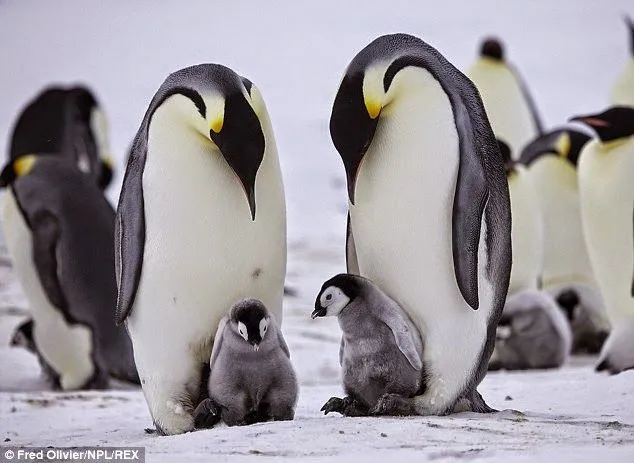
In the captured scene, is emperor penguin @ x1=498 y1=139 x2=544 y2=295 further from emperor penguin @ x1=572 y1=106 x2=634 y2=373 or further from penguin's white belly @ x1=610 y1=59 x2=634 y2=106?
penguin's white belly @ x1=610 y1=59 x2=634 y2=106

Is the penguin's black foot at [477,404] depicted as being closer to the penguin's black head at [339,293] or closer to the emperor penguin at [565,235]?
the penguin's black head at [339,293]

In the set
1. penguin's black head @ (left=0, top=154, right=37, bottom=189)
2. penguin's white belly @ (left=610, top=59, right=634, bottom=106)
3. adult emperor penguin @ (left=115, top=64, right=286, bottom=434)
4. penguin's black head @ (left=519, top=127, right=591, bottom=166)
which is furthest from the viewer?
penguin's white belly @ (left=610, top=59, right=634, bottom=106)

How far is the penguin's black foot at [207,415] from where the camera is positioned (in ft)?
12.3

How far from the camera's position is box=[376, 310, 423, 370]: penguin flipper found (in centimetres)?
363

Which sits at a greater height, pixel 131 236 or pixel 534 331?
pixel 131 236

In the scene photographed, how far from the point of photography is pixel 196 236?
12.7 ft

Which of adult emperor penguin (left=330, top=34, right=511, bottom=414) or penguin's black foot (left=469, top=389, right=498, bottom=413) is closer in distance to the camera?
adult emperor penguin (left=330, top=34, right=511, bottom=414)

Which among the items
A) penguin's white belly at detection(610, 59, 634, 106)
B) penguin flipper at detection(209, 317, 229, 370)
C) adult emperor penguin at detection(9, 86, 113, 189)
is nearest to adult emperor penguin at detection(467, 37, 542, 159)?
penguin's white belly at detection(610, 59, 634, 106)

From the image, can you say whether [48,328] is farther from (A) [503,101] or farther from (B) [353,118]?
(A) [503,101]

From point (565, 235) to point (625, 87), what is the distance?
2.67 metres

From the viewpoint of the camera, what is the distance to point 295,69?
25.9m

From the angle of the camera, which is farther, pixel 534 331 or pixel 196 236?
pixel 534 331

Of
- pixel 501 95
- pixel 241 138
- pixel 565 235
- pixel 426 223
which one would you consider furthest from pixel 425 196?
pixel 501 95

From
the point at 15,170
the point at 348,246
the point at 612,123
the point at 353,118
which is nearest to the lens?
the point at 353,118
